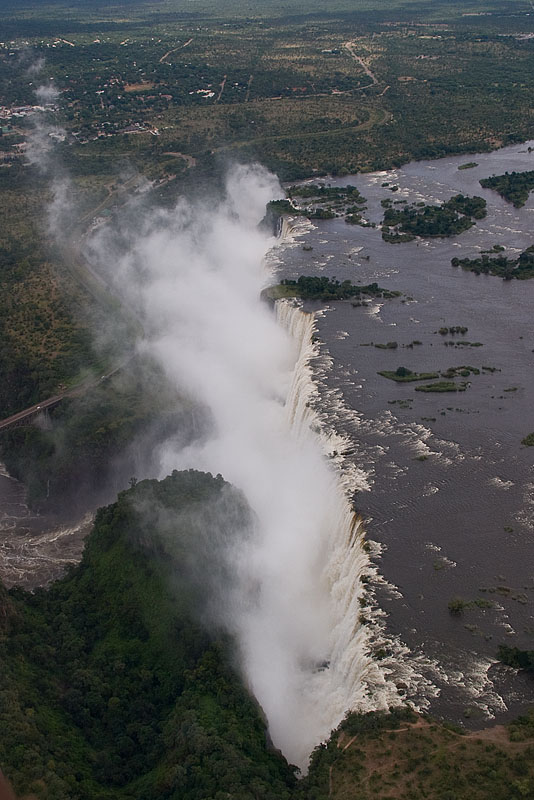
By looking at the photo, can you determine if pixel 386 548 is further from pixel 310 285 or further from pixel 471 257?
pixel 471 257

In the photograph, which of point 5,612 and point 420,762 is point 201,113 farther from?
point 420,762

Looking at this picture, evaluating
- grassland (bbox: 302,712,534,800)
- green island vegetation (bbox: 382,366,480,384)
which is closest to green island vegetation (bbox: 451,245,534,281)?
green island vegetation (bbox: 382,366,480,384)

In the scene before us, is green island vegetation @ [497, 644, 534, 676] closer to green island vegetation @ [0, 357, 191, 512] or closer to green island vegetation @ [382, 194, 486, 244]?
green island vegetation @ [0, 357, 191, 512]

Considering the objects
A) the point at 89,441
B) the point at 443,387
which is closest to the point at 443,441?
the point at 443,387

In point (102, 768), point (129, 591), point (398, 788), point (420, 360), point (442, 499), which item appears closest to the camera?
point (398, 788)

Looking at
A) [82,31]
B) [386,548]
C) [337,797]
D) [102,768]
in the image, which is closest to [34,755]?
[102,768]

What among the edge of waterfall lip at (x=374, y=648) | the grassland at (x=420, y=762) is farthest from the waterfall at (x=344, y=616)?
the grassland at (x=420, y=762)
